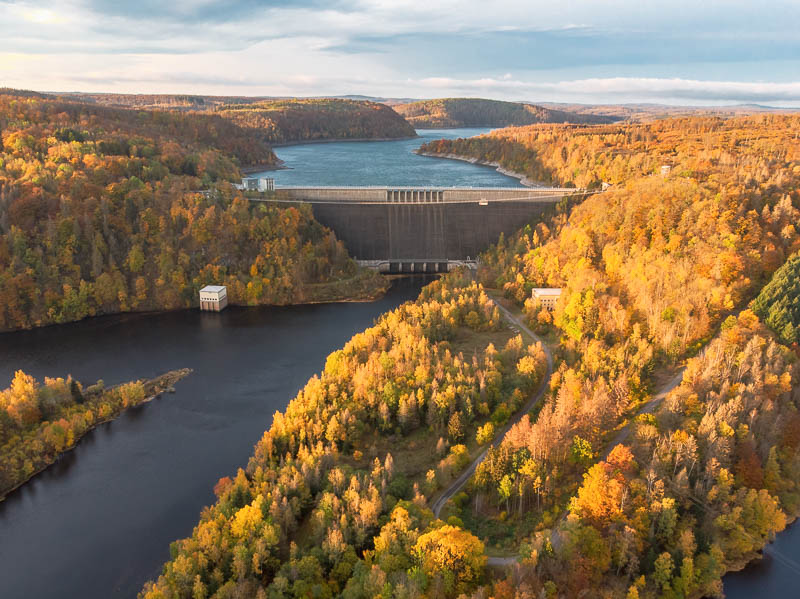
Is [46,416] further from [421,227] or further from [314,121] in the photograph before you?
[314,121]

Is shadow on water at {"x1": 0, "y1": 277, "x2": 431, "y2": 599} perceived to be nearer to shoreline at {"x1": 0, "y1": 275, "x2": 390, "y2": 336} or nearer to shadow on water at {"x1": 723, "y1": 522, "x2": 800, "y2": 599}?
shoreline at {"x1": 0, "y1": 275, "x2": 390, "y2": 336}

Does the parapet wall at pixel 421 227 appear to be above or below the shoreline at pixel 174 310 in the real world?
above

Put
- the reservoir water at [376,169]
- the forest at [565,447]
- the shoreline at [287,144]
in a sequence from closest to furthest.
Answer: the forest at [565,447]
the reservoir water at [376,169]
the shoreline at [287,144]

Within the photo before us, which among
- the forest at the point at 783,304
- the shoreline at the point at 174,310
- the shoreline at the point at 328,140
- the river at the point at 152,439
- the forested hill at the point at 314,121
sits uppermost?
the forested hill at the point at 314,121

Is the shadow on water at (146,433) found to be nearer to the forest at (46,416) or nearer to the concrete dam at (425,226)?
the forest at (46,416)

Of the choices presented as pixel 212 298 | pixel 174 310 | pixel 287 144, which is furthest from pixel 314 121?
pixel 212 298

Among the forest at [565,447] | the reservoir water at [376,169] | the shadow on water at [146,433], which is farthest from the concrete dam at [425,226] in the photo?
the reservoir water at [376,169]

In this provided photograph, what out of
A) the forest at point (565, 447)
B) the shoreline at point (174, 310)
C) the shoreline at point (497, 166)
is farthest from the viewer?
the shoreline at point (497, 166)

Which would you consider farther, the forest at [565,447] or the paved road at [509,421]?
the paved road at [509,421]
